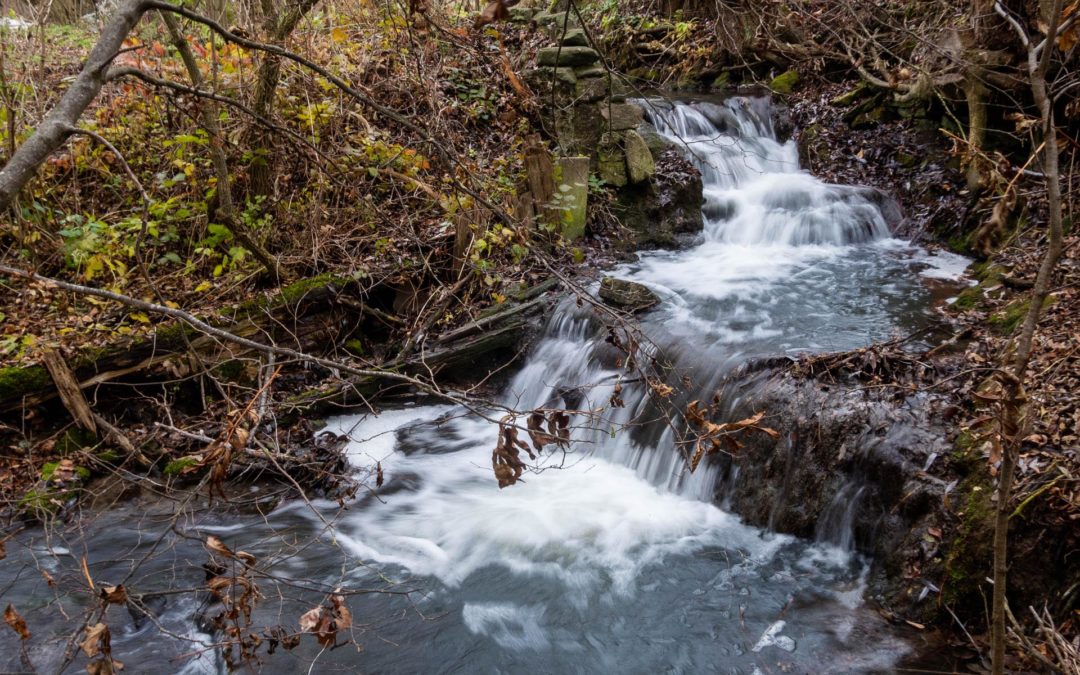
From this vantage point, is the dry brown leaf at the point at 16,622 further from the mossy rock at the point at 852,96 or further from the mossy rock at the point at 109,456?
the mossy rock at the point at 852,96

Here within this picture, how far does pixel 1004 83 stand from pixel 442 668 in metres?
8.58

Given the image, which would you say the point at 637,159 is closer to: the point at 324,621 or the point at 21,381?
the point at 21,381

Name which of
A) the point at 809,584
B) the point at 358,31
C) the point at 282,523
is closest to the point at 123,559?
the point at 282,523

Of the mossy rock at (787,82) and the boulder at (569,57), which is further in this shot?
the mossy rock at (787,82)

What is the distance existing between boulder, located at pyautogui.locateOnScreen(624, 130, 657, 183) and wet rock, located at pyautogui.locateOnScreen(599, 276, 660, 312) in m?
2.53

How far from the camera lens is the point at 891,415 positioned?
4906 millimetres

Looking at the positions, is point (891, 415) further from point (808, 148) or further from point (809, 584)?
point (808, 148)

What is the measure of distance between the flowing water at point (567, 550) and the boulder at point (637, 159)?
2.05m

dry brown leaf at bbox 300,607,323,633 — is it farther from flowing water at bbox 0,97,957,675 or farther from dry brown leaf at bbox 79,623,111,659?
dry brown leaf at bbox 79,623,111,659

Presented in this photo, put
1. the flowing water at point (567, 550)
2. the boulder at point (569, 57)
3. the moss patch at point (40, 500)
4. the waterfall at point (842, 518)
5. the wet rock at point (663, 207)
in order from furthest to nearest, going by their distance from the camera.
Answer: the wet rock at point (663, 207)
the boulder at point (569, 57)
the moss patch at point (40, 500)
the waterfall at point (842, 518)
the flowing water at point (567, 550)

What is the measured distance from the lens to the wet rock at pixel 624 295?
25.0 feet

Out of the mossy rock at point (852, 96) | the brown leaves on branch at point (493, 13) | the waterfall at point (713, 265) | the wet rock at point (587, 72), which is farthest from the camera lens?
the mossy rock at point (852, 96)

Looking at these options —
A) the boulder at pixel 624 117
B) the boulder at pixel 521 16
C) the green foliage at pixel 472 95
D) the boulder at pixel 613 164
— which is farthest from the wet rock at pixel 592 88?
the boulder at pixel 521 16

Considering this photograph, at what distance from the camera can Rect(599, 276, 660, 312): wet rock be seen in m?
7.62
